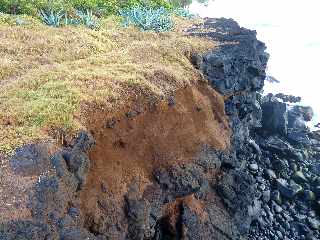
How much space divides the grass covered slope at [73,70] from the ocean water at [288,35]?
546 inches

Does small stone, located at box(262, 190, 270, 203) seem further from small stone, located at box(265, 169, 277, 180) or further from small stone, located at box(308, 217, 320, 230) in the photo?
small stone, located at box(308, 217, 320, 230)

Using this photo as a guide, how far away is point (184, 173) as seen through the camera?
11.4 metres

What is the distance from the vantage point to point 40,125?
9.05 metres

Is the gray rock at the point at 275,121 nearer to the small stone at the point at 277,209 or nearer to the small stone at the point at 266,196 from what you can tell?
the small stone at the point at 266,196

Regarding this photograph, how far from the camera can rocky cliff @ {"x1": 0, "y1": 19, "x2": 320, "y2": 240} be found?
823cm

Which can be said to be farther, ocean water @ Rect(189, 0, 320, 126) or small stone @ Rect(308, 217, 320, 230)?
ocean water @ Rect(189, 0, 320, 126)

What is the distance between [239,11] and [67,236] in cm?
4126

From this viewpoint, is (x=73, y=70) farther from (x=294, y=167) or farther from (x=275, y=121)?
(x=275, y=121)

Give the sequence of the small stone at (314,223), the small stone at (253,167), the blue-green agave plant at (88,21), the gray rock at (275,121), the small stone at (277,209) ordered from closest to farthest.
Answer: the blue-green agave plant at (88,21)
the small stone at (314,223)
the small stone at (277,209)
the small stone at (253,167)
the gray rock at (275,121)

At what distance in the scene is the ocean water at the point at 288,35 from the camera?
30484mm

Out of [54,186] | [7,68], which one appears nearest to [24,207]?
[54,186]

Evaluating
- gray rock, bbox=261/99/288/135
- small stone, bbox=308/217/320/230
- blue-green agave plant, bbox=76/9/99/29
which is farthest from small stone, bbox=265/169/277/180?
blue-green agave plant, bbox=76/9/99/29

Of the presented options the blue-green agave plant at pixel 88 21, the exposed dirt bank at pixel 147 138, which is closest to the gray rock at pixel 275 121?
the exposed dirt bank at pixel 147 138

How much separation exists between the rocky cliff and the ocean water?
30.5 ft
